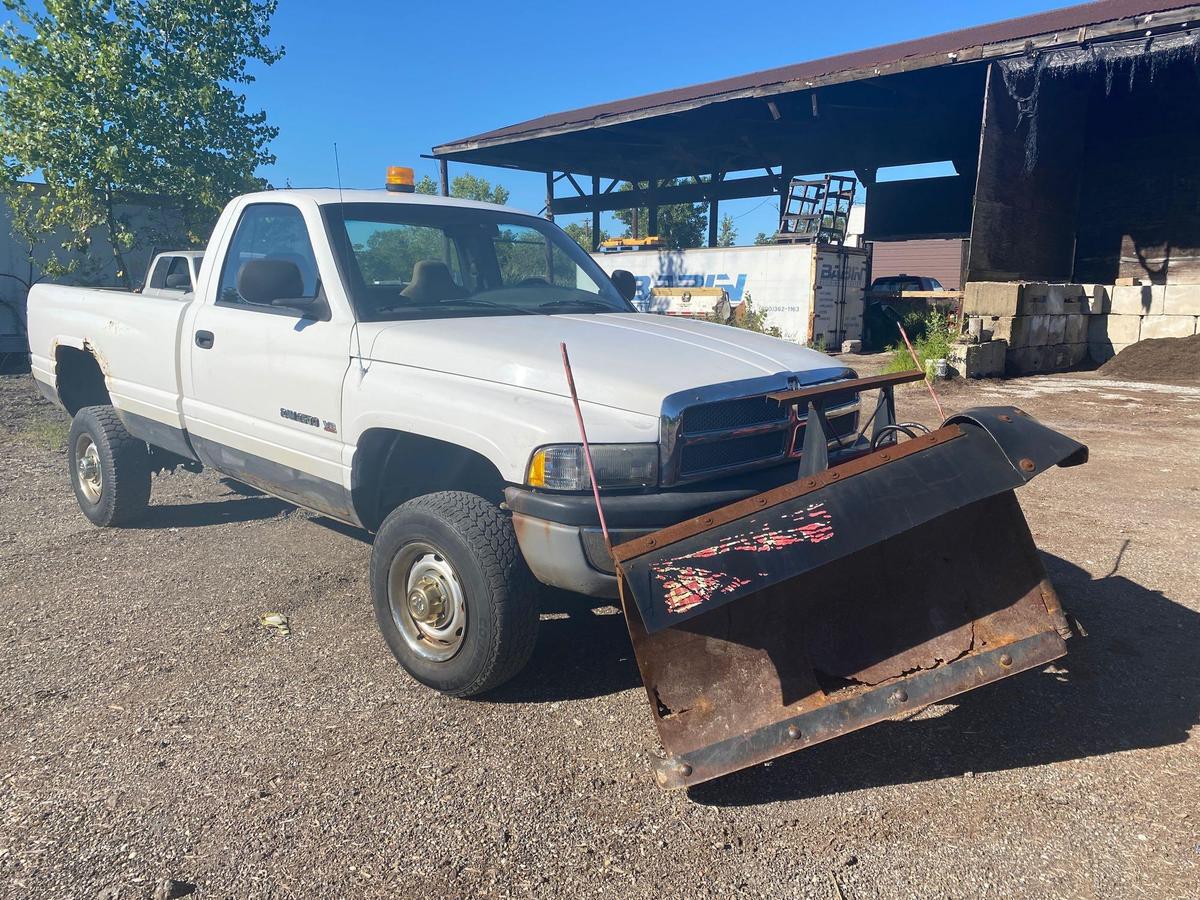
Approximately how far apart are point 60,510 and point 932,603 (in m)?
5.97

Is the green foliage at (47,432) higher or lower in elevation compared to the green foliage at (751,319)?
lower

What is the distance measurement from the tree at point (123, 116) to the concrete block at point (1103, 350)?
609 inches

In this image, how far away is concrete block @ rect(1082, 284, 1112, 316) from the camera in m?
16.1

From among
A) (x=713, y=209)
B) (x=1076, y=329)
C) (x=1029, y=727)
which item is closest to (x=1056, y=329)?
(x=1076, y=329)

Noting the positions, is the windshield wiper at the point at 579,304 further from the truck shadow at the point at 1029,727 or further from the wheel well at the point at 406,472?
the truck shadow at the point at 1029,727

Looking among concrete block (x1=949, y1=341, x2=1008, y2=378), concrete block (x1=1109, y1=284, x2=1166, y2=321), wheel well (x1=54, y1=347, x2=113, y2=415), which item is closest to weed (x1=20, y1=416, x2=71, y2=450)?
wheel well (x1=54, y1=347, x2=113, y2=415)

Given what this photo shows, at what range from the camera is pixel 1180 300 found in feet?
51.5

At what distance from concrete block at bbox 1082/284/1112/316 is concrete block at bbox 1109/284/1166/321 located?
0.39ft

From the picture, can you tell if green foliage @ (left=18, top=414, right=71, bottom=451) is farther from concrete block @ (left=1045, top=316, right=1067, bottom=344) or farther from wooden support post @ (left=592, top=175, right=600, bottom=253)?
wooden support post @ (left=592, top=175, right=600, bottom=253)

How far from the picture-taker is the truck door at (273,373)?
4000mm

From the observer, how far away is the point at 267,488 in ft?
15.1

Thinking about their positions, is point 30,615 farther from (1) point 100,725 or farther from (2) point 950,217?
(2) point 950,217

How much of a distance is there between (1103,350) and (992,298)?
3784 millimetres

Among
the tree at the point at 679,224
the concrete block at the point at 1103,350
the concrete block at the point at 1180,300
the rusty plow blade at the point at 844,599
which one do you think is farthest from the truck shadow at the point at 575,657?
the tree at the point at 679,224
